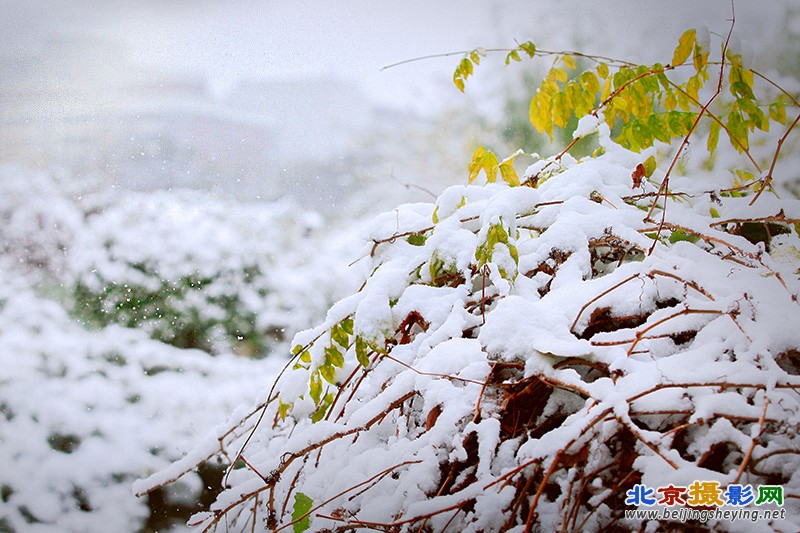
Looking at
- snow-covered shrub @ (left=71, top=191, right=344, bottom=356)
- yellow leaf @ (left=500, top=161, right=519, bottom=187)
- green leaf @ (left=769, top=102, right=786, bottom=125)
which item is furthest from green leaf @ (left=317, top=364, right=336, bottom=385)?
snow-covered shrub @ (left=71, top=191, right=344, bottom=356)

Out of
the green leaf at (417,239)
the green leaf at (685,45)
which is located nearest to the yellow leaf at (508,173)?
the green leaf at (417,239)

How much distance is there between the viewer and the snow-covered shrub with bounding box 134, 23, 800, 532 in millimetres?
449

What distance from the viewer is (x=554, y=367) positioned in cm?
52

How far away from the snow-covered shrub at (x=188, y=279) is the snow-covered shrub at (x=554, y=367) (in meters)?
1.45

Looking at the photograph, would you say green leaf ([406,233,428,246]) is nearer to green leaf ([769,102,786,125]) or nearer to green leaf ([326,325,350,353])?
green leaf ([326,325,350,353])

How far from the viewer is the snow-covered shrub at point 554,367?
1.47 feet

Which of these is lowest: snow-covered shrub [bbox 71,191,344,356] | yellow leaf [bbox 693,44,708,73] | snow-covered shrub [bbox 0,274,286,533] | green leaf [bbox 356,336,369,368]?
snow-covered shrub [bbox 0,274,286,533]

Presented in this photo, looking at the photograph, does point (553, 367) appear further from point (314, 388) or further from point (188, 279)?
point (188, 279)

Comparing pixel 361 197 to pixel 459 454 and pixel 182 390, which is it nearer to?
pixel 182 390

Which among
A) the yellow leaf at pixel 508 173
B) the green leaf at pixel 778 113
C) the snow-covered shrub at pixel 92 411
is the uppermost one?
the green leaf at pixel 778 113

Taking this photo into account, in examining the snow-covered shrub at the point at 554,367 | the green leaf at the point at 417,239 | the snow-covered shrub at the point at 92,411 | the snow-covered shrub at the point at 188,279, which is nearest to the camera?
the snow-covered shrub at the point at 554,367

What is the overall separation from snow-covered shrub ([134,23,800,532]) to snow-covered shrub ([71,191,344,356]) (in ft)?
Answer: 4.77

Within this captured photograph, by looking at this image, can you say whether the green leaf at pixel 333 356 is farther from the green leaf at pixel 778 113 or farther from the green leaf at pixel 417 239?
the green leaf at pixel 778 113

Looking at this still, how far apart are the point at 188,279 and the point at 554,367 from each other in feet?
6.48
